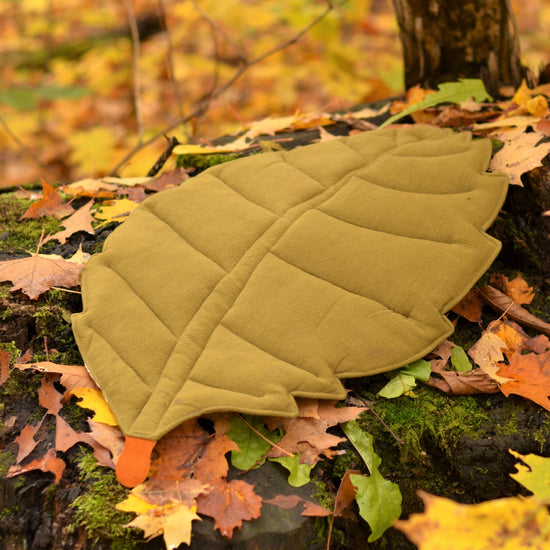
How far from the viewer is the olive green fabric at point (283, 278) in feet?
4.63

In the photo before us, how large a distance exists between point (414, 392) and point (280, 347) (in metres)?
0.40

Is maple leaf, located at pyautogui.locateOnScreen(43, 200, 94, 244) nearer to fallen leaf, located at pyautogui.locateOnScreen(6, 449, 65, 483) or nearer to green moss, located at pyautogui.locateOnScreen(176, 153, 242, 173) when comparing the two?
green moss, located at pyautogui.locateOnScreen(176, 153, 242, 173)

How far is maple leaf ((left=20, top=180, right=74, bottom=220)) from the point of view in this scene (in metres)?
2.17

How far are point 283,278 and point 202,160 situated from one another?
39.7 inches

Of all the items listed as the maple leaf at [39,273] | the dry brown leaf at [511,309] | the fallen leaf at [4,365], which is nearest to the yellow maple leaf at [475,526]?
the dry brown leaf at [511,309]

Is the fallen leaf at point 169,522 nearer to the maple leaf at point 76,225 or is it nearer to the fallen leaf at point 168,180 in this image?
the maple leaf at point 76,225

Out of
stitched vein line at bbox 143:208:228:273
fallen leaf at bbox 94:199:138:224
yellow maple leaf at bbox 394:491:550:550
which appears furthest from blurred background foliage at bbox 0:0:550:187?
yellow maple leaf at bbox 394:491:550:550

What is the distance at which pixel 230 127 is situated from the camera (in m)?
5.23

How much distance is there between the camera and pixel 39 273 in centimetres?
179

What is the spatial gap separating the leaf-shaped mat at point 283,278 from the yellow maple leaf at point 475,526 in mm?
564

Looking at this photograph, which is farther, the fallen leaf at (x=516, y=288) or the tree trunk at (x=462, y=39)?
the tree trunk at (x=462, y=39)

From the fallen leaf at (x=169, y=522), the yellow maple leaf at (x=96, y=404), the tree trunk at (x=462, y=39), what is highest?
the tree trunk at (x=462, y=39)

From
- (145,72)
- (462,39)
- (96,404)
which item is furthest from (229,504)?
(145,72)

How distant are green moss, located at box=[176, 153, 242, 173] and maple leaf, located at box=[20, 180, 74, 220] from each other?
52 cm
